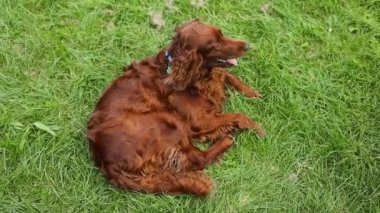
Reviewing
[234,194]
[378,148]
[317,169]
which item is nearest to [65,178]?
[234,194]

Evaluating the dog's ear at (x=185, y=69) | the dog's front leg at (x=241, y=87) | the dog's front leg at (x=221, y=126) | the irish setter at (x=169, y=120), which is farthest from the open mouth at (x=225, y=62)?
the dog's front leg at (x=221, y=126)

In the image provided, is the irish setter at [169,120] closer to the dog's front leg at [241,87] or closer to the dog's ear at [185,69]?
the dog's ear at [185,69]

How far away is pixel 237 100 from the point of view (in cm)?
411

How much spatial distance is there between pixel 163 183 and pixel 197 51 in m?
0.91

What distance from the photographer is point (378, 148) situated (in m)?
3.89

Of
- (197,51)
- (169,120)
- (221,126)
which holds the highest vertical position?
(197,51)

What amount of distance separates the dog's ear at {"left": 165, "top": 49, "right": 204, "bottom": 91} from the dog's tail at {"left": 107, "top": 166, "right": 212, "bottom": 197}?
620 millimetres

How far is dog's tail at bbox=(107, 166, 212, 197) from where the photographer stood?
3621 mm

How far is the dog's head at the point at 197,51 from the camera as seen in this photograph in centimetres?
368

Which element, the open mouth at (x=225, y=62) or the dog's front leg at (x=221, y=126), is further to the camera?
the dog's front leg at (x=221, y=126)

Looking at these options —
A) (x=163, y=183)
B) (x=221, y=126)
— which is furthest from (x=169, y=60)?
(x=163, y=183)

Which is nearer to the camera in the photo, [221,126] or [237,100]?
[221,126]

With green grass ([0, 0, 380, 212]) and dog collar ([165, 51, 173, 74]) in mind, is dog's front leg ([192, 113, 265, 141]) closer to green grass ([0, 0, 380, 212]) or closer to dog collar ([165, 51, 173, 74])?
green grass ([0, 0, 380, 212])

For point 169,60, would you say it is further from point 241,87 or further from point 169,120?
point 241,87
